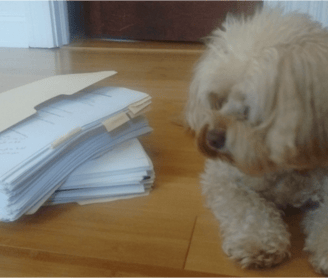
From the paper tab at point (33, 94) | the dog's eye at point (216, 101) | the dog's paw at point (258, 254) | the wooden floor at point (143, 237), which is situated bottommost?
the wooden floor at point (143, 237)

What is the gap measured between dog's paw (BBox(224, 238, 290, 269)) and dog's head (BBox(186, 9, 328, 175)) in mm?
127

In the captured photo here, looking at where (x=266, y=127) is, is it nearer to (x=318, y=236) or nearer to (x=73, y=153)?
(x=318, y=236)

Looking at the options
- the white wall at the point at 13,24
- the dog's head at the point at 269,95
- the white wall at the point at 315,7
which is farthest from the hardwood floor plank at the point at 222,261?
the white wall at the point at 13,24

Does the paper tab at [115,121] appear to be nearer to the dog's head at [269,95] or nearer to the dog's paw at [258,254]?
the dog's head at [269,95]

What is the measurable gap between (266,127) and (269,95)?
0.17ft

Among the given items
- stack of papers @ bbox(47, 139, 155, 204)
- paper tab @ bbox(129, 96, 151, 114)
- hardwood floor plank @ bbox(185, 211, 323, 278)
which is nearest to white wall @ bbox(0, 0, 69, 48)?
paper tab @ bbox(129, 96, 151, 114)

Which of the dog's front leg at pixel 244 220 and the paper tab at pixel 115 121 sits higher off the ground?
the paper tab at pixel 115 121

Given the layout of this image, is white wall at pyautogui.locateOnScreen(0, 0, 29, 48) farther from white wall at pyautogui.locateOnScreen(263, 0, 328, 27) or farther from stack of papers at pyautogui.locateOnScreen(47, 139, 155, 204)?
stack of papers at pyautogui.locateOnScreen(47, 139, 155, 204)

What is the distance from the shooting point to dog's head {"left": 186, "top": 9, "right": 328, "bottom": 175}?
0.69m

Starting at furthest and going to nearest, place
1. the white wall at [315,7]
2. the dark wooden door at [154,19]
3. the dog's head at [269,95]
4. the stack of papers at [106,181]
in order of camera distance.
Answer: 1. the dark wooden door at [154,19]
2. the white wall at [315,7]
3. the stack of papers at [106,181]
4. the dog's head at [269,95]

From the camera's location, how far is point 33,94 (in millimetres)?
1047

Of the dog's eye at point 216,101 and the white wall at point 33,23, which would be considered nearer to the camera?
the dog's eye at point 216,101

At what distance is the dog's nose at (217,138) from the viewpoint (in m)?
0.78

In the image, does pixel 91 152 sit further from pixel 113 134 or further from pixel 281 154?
pixel 281 154
